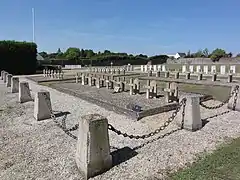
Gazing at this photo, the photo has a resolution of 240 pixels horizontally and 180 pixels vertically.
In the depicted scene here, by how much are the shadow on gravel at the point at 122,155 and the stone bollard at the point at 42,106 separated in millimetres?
3549

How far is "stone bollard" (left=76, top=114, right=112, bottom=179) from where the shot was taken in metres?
4.22

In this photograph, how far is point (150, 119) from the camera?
24.4ft

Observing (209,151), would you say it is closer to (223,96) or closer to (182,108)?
(182,108)

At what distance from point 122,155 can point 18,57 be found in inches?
1125

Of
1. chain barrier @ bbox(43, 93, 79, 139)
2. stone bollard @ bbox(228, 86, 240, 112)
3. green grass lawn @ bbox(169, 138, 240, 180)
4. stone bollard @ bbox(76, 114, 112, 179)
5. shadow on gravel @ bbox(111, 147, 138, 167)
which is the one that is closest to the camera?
green grass lawn @ bbox(169, 138, 240, 180)

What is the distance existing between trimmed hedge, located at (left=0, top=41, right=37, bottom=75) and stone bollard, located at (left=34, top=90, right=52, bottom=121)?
24324 millimetres

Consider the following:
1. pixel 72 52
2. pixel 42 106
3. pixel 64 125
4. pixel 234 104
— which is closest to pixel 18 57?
pixel 42 106

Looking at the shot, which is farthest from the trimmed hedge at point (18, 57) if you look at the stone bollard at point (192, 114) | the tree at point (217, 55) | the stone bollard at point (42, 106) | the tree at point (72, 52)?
the tree at point (217, 55)

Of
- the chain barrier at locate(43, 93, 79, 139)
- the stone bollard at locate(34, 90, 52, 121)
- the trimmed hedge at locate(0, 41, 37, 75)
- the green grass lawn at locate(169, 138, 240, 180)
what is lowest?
the green grass lawn at locate(169, 138, 240, 180)

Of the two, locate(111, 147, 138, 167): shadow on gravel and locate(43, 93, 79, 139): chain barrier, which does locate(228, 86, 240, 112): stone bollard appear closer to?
locate(111, 147, 138, 167): shadow on gravel

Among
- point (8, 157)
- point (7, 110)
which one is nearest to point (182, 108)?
point (8, 157)

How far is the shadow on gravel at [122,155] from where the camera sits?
4.75m

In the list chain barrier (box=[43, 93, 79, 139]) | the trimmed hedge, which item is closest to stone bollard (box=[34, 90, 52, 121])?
chain barrier (box=[43, 93, 79, 139])

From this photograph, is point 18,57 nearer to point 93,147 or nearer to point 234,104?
point 234,104
